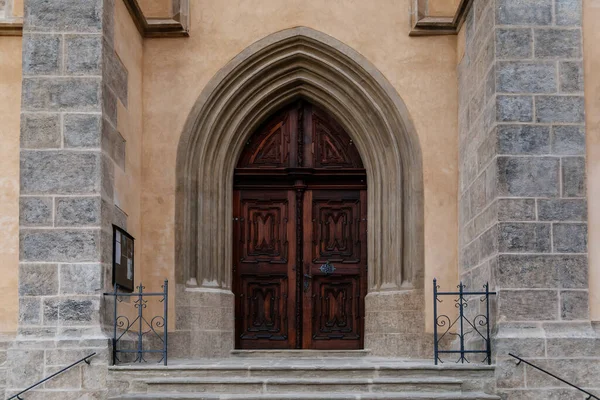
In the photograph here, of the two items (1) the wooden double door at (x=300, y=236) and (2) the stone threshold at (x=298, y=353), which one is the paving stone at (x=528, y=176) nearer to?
(1) the wooden double door at (x=300, y=236)

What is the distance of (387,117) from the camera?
34.0 feet

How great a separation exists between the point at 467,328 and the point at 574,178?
1941 mm

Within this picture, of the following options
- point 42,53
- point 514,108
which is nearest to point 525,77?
point 514,108

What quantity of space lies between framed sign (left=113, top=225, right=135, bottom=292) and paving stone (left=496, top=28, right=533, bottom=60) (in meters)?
3.80

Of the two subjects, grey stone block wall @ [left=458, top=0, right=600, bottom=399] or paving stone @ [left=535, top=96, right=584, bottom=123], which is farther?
paving stone @ [left=535, top=96, right=584, bottom=123]

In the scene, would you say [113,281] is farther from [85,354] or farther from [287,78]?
[287,78]

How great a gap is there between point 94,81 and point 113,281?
1800 mm

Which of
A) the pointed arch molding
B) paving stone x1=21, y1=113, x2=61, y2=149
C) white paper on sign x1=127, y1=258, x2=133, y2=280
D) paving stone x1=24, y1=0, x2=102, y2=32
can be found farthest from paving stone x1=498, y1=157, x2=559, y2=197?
paving stone x1=21, y1=113, x2=61, y2=149

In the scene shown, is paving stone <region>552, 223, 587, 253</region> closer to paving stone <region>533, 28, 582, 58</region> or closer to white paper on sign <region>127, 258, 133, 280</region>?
paving stone <region>533, 28, 582, 58</region>

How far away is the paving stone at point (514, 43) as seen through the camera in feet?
27.6

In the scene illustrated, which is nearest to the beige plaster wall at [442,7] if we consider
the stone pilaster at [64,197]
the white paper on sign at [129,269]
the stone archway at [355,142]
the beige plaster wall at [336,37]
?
the beige plaster wall at [336,37]

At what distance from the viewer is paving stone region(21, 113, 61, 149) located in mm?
8531

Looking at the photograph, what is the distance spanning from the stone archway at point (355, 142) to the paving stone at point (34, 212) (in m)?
1.95

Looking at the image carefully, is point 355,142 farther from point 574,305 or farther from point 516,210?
point 574,305
